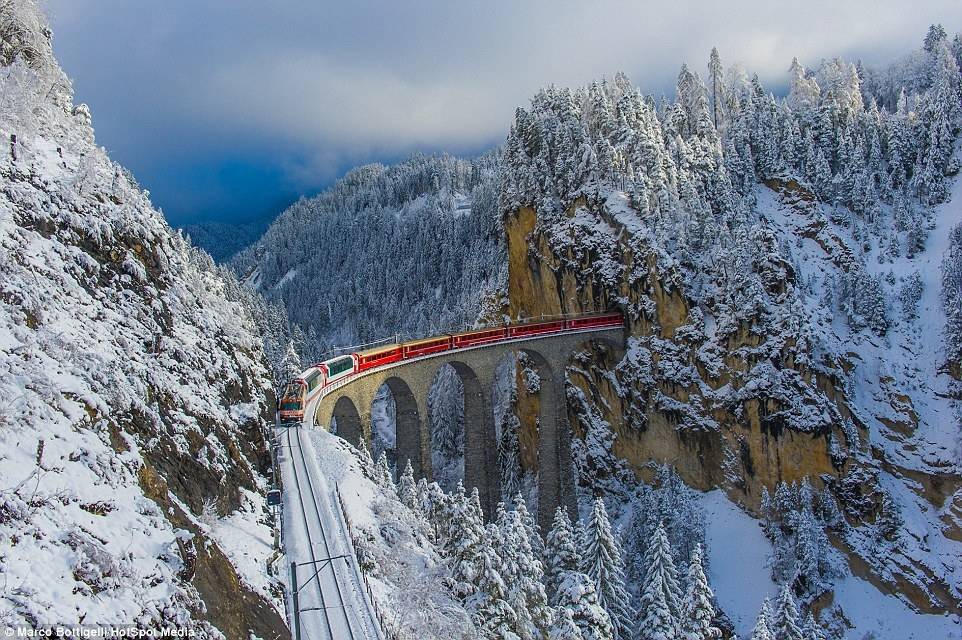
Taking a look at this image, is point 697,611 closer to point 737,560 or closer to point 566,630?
point 566,630

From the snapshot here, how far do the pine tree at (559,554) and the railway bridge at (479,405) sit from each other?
573 inches

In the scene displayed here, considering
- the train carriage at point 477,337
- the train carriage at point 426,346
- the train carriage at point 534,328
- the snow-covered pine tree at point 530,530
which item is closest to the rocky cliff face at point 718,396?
the train carriage at point 534,328

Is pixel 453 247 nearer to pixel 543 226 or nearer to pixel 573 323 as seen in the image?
pixel 543 226

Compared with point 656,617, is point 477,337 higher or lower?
higher

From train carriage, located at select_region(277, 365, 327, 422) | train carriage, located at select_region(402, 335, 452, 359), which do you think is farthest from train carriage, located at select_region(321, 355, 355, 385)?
train carriage, located at select_region(402, 335, 452, 359)

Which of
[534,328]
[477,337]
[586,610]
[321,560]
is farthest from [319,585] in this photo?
[534,328]

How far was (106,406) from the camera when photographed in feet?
44.9

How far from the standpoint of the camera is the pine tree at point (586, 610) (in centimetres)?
2423

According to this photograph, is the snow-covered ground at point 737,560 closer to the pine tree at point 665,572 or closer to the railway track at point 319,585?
the pine tree at point 665,572

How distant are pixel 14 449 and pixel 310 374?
26.4 meters

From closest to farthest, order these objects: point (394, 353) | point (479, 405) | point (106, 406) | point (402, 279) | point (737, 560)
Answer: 1. point (106, 406)
2. point (394, 353)
3. point (737, 560)
4. point (479, 405)
5. point (402, 279)

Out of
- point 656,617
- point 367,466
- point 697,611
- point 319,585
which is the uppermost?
point 367,466

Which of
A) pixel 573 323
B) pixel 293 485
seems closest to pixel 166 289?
A: pixel 293 485

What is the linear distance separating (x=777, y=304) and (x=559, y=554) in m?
32.8
